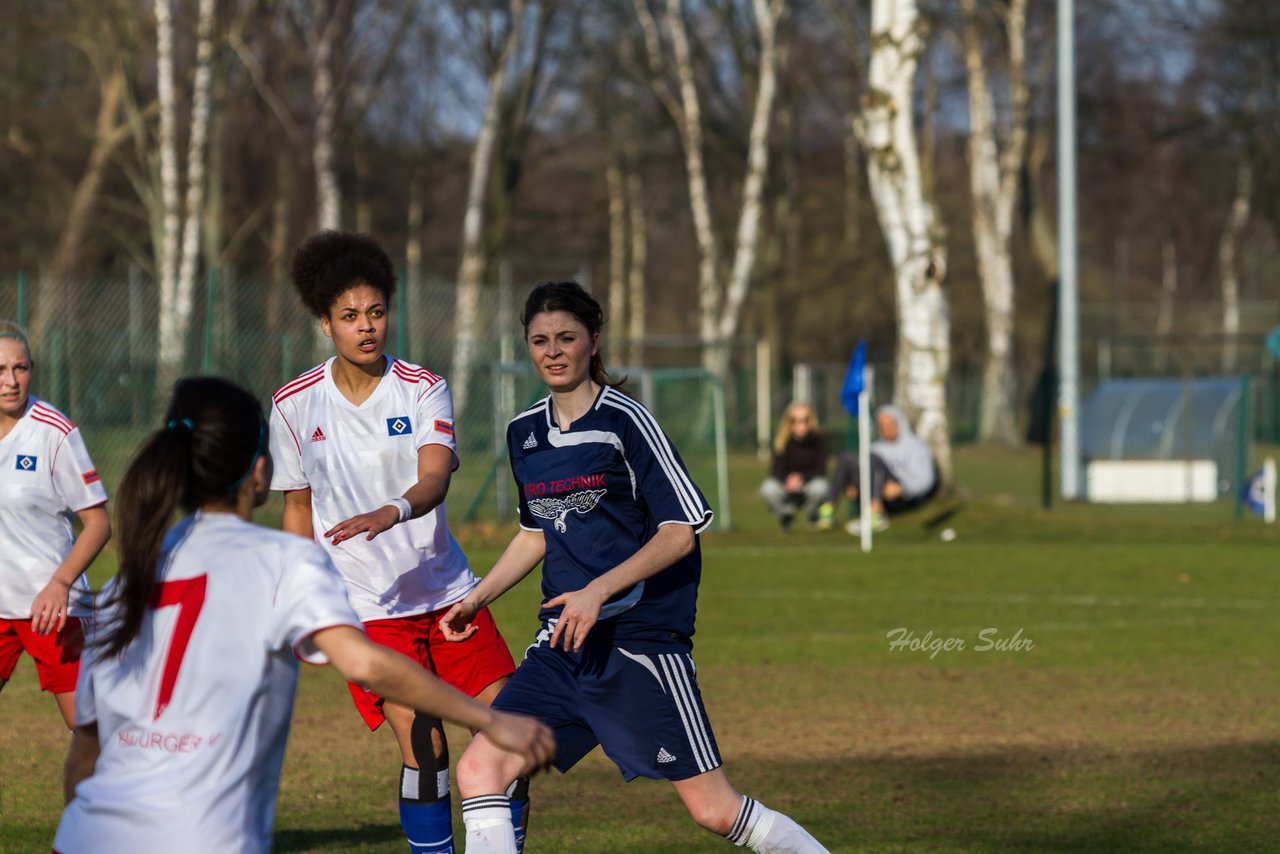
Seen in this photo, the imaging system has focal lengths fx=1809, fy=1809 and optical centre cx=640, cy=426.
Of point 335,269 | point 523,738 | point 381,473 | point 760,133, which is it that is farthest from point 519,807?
point 760,133

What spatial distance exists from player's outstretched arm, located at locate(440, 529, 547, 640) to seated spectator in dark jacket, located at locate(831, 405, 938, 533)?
14.6 metres

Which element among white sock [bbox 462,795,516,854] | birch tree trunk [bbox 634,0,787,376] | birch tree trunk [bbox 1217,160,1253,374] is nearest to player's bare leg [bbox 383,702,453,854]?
white sock [bbox 462,795,516,854]

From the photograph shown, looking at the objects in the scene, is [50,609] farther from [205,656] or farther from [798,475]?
[798,475]

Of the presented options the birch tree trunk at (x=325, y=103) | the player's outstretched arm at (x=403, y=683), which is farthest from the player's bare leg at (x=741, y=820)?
the birch tree trunk at (x=325, y=103)

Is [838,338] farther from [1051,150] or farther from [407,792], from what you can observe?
[407,792]

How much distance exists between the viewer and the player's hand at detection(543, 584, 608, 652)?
4512 mm

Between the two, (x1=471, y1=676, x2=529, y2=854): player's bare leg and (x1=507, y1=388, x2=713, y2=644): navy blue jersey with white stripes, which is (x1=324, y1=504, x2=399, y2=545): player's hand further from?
(x1=471, y1=676, x2=529, y2=854): player's bare leg

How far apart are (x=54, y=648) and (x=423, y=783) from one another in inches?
53.2

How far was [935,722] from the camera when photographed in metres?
8.91

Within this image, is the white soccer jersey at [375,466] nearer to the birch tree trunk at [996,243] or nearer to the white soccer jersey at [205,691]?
the white soccer jersey at [205,691]

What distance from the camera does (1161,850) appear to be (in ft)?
20.4

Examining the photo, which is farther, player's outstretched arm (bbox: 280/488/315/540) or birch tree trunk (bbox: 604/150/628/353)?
birch tree trunk (bbox: 604/150/628/353)

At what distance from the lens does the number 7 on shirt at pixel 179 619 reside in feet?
11.0

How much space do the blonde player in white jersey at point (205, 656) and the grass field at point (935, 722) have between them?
3007mm
